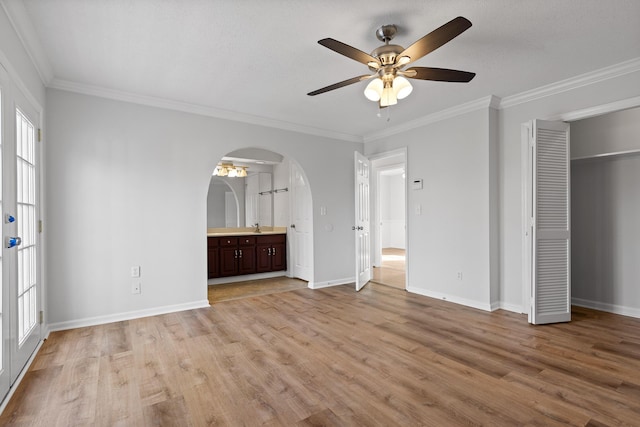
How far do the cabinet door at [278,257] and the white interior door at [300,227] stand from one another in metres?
0.17

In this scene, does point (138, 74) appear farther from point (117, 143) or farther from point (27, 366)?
point (27, 366)

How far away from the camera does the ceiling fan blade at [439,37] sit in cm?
184

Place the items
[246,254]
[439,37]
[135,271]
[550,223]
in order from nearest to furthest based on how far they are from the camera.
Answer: [439,37] < [550,223] < [135,271] < [246,254]

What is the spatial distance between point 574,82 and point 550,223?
1.47 meters

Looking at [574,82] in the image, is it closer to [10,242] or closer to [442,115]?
[442,115]

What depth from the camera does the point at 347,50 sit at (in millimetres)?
2172

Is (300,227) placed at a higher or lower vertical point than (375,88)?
lower

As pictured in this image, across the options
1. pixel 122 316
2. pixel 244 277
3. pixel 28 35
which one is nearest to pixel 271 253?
pixel 244 277

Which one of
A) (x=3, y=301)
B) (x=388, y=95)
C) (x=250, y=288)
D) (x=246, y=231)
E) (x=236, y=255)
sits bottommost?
(x=250, y=288)

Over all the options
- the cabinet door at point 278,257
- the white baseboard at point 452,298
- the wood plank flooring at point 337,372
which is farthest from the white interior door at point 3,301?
the white baseboard at point 452,298

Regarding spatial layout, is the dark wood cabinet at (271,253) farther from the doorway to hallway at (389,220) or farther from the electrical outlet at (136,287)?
the electrical outlet at (136,287)

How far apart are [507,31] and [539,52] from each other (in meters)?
0.58

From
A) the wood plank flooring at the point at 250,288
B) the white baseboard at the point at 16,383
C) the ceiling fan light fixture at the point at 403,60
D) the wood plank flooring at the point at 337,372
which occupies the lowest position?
the wood plank flooring at the point at 250,288

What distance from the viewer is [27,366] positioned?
2.50 metres
